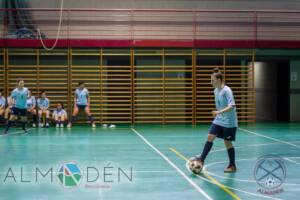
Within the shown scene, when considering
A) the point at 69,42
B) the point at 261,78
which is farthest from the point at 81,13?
the point at 261,78

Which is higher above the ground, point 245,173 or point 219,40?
point 219,40

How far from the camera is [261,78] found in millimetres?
29969

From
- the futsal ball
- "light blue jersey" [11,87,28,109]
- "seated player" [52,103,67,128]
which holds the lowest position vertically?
the futsal ball

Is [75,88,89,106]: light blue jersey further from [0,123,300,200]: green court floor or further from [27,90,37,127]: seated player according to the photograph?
[0,123,300,200]: green court floor

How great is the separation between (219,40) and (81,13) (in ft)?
21.0

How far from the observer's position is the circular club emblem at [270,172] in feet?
29.6

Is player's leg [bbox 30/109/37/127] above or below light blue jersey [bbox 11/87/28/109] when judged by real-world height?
below

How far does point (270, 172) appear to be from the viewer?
1014cm

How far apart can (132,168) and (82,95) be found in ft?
39.4

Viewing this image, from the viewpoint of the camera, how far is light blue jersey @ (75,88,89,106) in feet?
73.3

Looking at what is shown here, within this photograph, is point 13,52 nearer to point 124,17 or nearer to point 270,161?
point 124,17

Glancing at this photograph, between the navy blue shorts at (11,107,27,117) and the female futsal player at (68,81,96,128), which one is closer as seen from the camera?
the navy blue shorts at (11,107,27,117)

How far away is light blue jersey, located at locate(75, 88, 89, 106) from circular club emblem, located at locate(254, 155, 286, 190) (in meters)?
11.4

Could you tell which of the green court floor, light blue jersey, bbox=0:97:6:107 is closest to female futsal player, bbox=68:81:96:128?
light blue jersey, bbox=0:97:6:107
